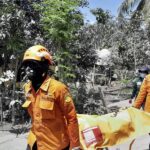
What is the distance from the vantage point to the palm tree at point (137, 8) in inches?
906

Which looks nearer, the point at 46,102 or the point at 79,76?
the point at 46,102

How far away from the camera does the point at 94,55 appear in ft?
57.8

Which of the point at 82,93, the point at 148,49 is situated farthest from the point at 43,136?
the point at 148,49

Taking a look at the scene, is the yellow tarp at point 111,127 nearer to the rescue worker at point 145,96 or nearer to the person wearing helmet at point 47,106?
the rescue worker at point 145,96

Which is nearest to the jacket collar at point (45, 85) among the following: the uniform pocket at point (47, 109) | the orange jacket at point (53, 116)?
the orange jacket at point (53, 116)

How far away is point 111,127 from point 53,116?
2.10 meters

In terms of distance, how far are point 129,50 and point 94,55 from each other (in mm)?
13570

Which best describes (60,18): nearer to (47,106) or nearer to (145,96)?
(145,96)

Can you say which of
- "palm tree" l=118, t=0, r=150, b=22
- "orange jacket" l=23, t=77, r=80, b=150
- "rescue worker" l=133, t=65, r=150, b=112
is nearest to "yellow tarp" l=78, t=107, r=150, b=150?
"rescue worker" l=133, t=65, r=150, b=112

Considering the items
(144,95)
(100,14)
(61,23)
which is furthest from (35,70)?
(100,14)

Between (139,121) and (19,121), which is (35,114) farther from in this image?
(19,121)

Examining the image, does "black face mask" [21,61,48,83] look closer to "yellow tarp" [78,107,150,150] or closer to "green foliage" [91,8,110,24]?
"yellow tarp" [78,107,150,150]

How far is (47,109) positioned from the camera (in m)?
4.32

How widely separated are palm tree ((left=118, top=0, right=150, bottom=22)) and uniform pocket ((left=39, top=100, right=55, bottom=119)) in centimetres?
1894
